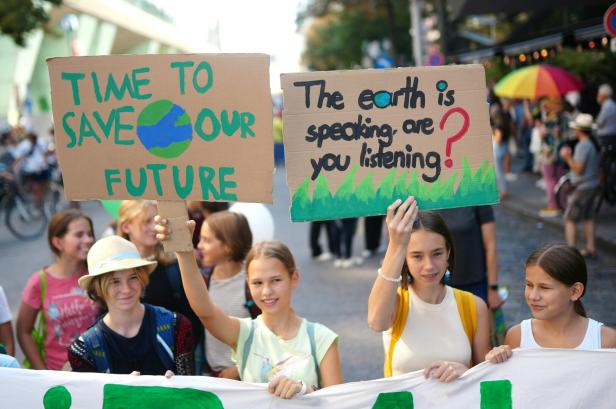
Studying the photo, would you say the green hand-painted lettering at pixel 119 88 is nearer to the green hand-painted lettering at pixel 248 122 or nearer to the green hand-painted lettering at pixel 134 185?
the green hand-painted lettering at pixel 134 185

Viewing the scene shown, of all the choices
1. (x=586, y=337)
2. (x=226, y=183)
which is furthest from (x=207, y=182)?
(x=586, y=337)

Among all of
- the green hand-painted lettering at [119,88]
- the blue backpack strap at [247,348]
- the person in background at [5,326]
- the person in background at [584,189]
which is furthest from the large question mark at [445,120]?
the person in background at [584,189]

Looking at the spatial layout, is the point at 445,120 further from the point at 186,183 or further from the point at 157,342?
the point at 157,342

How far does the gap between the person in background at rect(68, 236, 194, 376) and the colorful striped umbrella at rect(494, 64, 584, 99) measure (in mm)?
12348

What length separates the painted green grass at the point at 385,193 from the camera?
10.7 feet

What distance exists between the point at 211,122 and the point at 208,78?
0.17 m

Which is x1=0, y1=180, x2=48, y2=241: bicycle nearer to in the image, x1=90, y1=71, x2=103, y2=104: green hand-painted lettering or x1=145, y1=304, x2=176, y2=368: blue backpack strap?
x1=145, y1=304, x2=176, y2=368: blue backpack strap

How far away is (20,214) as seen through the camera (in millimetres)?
15617

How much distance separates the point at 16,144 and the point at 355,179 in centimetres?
2212

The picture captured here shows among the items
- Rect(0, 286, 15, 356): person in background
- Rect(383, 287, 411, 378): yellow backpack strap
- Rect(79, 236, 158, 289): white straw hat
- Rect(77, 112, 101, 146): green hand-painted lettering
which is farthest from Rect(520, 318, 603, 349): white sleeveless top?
Rect(0, 286, 15, 356): person in background

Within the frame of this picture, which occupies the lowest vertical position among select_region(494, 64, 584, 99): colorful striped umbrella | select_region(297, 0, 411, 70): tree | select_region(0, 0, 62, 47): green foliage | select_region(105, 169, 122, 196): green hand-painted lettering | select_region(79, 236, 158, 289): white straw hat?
select_region(79, 236, 158, 289): white straw hat

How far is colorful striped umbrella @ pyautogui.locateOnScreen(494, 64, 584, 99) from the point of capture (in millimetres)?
15273

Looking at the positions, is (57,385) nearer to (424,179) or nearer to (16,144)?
(424,179)

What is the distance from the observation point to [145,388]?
336 cm
